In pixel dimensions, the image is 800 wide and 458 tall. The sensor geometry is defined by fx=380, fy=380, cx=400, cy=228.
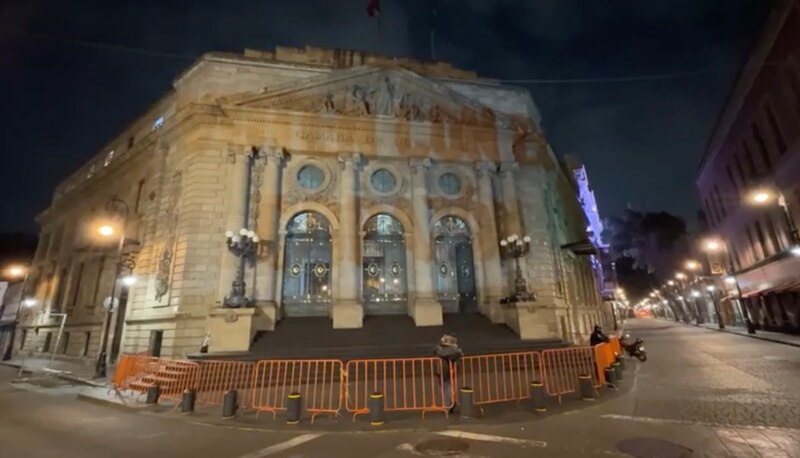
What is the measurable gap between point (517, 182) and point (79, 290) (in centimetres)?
3061

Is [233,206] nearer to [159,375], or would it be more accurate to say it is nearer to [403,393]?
[159,375]

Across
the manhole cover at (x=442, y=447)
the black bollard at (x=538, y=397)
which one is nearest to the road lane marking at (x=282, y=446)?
the manhole cover at (x=442, y=447)

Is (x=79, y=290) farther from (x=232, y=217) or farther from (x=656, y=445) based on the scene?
(x=656, y=445)

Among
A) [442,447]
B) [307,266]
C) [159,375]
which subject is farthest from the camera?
[307,266]

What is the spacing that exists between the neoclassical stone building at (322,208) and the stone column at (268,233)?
0.19 feet

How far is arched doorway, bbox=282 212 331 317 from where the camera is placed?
741 inches

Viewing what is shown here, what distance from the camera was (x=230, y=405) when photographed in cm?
886

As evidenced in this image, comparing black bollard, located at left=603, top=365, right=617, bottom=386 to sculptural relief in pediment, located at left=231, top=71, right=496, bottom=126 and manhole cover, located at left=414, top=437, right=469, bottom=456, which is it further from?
sculptural relief in pediment, located at left=231, top=71, right=496, bottom=126

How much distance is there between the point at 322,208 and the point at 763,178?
1168 inches

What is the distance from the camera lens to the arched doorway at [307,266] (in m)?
18.8

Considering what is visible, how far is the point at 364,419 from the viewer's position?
8414 mm

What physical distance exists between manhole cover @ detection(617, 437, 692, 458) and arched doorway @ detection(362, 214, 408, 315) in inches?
547

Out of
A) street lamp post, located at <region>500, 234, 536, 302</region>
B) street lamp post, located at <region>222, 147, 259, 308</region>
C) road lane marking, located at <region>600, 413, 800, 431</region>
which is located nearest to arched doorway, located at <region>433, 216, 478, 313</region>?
street lamp post, located at <region>500, 234, 536, 302</region>

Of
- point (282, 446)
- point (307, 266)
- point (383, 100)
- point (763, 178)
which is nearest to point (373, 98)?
point (383, 100)
